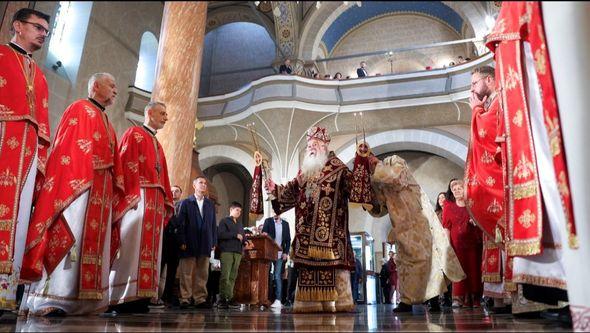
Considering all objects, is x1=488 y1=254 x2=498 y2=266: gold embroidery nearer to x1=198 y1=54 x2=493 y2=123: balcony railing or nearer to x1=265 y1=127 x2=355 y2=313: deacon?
x1=265 y1=127 x2=355 y2=313: deacon

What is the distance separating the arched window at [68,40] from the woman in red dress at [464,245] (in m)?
9.77

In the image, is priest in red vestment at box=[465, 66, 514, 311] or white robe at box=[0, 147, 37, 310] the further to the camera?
priest in red vestment at box=[465, 66, 514, 311]

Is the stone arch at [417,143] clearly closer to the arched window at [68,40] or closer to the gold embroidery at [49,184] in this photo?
the arched window at [68,40]

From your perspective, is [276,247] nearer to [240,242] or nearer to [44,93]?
[240,242]

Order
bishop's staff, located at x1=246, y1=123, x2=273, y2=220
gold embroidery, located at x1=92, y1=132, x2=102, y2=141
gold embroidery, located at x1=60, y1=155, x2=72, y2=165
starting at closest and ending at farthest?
gold embroidery, located at x1=60, y1=155, x2=72, y2=165, gold embroidery, located at x1=92, y1=132, x2=102, y2=141, bishop's staff, located at x1=246, y1=123, x2=273, y2=220

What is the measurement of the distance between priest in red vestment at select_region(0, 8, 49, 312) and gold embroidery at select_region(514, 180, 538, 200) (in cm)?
270

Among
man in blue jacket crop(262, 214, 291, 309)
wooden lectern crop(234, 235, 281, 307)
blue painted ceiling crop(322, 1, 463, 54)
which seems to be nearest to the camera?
wooden lectern crop(234, 235, 281, 307)

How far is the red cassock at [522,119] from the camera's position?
1.76 metres

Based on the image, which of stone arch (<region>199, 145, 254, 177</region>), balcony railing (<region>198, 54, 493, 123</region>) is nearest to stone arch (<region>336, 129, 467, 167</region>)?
balcony railing (<region>198, 54, 493, 123</region>)

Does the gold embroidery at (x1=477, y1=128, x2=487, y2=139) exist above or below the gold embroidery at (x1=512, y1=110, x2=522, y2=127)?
above

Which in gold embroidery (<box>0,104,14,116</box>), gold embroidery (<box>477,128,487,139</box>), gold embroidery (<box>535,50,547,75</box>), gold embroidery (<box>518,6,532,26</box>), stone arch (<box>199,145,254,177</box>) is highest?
stone arch (<box>199,145,254,177</box>)

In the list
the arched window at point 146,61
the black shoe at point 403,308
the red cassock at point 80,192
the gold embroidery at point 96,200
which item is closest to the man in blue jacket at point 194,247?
the red cassock at point 80,192

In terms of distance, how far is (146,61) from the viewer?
1466cm

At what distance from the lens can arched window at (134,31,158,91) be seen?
46.1 ft
